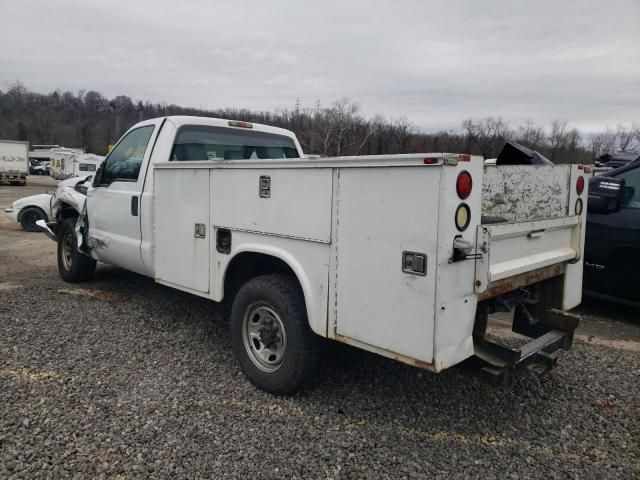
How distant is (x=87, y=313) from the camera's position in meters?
5.51

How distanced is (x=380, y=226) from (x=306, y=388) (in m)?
1.48

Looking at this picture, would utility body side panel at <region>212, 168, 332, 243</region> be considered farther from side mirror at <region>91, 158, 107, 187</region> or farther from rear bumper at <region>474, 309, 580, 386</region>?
side mirror at <region>91, 158, 107, 187</region>

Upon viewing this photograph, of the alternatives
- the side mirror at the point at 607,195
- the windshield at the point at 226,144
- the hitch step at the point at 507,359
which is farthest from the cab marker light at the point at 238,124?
the side mirror at the point at 607,195

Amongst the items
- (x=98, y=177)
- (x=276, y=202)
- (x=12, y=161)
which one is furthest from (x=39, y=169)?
(x=276, y=202)

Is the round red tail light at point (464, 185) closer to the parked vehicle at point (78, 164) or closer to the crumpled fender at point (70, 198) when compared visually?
the crumpled fender at point (70, 198)

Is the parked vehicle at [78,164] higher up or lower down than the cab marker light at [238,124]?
lower down

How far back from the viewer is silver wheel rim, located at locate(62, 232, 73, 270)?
6.76 meters

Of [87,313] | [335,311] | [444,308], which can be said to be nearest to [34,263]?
[87,313]

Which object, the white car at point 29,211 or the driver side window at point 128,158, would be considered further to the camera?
the white car at point 29,211

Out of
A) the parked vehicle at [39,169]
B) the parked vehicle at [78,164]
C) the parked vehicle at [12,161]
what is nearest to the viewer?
the parked vehicle at [12,161]

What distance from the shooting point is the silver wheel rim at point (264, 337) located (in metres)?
3.76

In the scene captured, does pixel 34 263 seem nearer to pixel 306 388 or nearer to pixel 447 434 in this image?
pixel 306 388

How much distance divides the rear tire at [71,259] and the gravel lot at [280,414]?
1.54 meters

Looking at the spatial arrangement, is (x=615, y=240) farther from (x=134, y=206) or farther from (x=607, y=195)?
(x=134, y=206)
